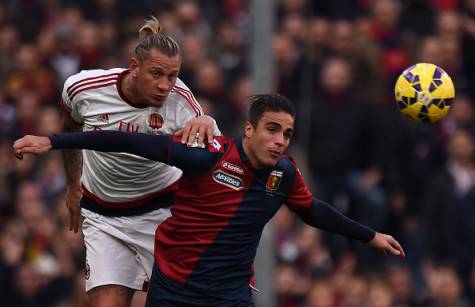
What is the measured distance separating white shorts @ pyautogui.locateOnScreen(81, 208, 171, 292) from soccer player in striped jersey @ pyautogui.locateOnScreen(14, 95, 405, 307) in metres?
0.59

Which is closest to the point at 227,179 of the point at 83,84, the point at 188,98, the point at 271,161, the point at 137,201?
the point at 271,161

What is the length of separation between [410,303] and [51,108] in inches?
→ 187

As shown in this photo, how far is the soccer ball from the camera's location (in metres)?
9.56

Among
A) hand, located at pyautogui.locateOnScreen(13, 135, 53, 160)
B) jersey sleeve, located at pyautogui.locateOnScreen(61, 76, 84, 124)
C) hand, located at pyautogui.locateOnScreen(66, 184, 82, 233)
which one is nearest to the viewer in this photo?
hand, located at pyautogui.locateOnScreen(13, 135, 53, 160)

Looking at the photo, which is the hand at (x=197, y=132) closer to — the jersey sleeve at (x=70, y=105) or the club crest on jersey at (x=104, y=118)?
the club crest on jersey at (x=104, y=118)

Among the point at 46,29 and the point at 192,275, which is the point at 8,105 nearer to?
the point at 46,29

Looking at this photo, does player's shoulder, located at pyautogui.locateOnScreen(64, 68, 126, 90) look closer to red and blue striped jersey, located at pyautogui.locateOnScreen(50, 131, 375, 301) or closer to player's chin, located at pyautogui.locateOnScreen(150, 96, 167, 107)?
player's chin, located at pyautogui.locateOnScreen(150, 96, 167, 107)

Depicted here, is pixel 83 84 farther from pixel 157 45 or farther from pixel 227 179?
pixel 227 179

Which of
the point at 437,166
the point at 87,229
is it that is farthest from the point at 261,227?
the point at 437,166

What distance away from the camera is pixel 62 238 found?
1500cm

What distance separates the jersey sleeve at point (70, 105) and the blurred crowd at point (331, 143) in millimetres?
3992

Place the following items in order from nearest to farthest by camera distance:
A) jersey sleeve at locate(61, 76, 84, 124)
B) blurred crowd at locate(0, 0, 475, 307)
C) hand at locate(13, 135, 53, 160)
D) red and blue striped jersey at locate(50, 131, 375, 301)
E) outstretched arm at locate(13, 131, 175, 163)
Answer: hand at locate(13, 135, 53, 160)
outstretched arm at locate(13, 131, 175, 163)
red and blue striped jersey at locate(50, 131, 375, 301)
jersey sleeve at locate(61, 76, 84, 124)
blurred crowd at locate(0, 0, 475, 307)

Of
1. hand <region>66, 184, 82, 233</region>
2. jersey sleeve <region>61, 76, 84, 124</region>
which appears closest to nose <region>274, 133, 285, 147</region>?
jersey sleeve <region>61, 76, 84, 124</region>

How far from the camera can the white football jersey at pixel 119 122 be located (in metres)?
9.11
